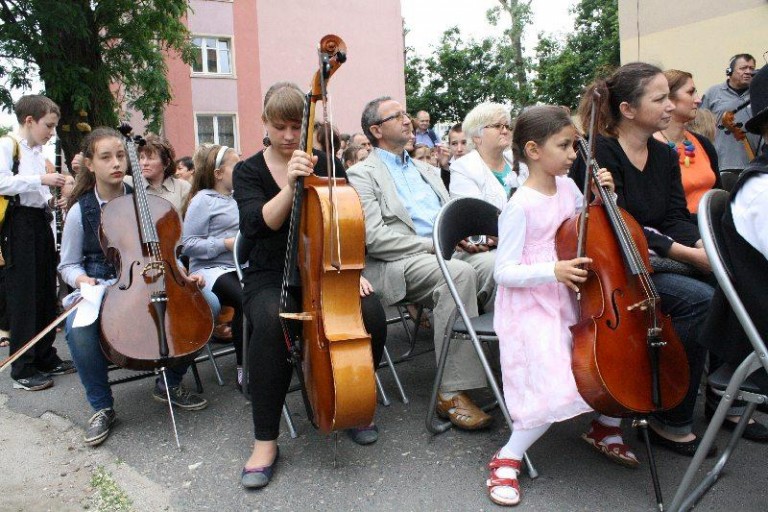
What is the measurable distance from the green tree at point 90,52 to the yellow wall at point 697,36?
349 inches

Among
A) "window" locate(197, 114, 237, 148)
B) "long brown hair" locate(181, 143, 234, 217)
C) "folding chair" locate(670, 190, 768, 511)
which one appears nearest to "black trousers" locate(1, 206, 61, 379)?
"long brown hair" locate(181, 143, 234, 217)

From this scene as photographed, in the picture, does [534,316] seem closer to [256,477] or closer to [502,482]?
[502,482]

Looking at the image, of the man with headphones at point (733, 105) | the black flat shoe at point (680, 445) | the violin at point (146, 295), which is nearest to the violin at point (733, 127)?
the man with headphones at point (733, 105)

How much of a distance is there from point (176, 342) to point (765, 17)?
1184 centimetres

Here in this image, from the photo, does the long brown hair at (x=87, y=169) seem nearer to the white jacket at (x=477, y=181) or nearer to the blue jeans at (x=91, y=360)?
the blue jeans at (x=91, y=360)

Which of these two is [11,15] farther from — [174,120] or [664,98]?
[664,98]

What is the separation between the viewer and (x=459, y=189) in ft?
13.2

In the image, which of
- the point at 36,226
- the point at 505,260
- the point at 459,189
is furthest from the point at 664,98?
the point at 36,226

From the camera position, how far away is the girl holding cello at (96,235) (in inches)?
127

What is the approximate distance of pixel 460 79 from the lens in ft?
98.0

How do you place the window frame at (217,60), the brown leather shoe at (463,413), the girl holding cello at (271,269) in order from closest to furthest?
the girl holding cello at (271,269) → the brown leather shoe at (463,413) → the window frame at (217,60)

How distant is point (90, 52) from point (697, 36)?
1093cm

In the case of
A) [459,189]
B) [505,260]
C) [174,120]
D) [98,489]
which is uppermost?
[174,120]

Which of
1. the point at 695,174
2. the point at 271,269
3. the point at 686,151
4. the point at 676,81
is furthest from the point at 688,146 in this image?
the point at 271,269
